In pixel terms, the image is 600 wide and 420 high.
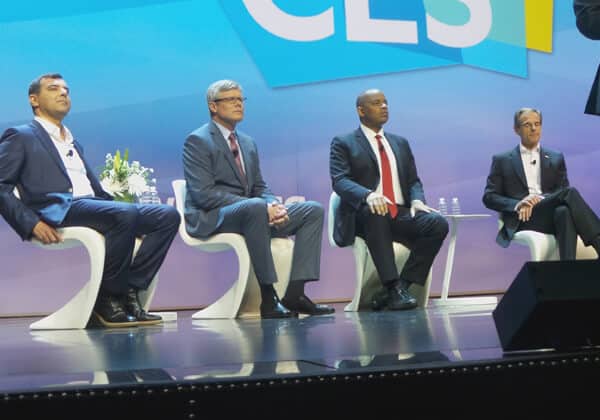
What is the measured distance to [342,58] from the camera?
7.18 metres

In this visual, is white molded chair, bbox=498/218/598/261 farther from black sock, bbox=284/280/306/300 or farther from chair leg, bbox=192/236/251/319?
chair leg, bbox=192/236/251/319

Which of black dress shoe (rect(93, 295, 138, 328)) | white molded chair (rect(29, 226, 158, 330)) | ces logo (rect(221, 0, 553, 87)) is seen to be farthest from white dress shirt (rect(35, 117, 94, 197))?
ces logo (rect(221, 0, 553, 87))

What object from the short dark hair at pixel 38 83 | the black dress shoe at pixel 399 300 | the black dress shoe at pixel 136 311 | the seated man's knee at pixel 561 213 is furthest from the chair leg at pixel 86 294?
the seated man's knee at pixel 561 213

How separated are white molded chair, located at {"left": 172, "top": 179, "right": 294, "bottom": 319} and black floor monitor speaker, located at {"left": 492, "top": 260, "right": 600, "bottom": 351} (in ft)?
10.5

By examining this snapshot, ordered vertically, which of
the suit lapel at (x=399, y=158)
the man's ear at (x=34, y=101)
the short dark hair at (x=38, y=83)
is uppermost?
the short dark hair at (x=38, y=83)

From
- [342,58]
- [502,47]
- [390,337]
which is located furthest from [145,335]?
[502,47]

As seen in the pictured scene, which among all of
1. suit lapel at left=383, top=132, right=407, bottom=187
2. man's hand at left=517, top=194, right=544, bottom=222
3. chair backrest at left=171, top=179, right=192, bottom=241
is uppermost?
suit lapel at left=383, top=132, right=407, bottom=187

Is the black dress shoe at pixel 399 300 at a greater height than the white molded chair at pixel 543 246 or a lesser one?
lesser

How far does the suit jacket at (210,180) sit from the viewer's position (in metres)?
5.11

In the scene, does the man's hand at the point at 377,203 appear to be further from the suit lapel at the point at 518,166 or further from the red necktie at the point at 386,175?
the suit lapel at the point at 518,166

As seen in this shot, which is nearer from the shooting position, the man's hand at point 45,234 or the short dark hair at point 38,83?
the man's hand at point 45,234

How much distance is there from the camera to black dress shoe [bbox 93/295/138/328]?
452 cm

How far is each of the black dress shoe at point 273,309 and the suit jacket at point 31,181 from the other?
3.94ft

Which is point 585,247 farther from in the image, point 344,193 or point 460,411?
point 460,411
